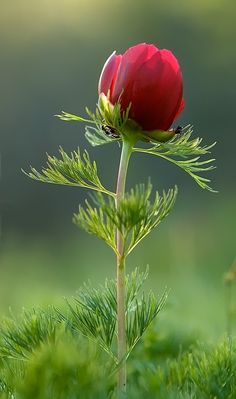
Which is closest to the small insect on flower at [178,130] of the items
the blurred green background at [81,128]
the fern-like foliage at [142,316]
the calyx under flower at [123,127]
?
the calyx under flower at [123,127]

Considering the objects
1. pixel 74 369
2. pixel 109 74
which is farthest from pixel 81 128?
pixel 74 369

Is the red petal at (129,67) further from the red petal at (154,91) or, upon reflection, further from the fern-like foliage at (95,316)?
the fern-like foliage at (95,316)

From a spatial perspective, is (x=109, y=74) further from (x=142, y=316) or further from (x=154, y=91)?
(x=142, y=316)

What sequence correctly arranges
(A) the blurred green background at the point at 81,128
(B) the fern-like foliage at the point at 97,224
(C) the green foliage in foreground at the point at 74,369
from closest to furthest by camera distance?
1. (C) the green foliage in foreground at the point at 74,369
2. (B) the fern-like foliage at the point at 97,224
3. (A) the blurred green background at the point at 81,128

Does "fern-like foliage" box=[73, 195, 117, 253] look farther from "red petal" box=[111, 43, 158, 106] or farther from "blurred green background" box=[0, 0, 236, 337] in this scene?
"blurred green background" box=[0, 0, 236, 337]

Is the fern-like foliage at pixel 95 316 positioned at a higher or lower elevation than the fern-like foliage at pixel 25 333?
higher

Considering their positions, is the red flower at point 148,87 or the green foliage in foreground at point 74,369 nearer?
the green foliage in foreground at point 74,369
